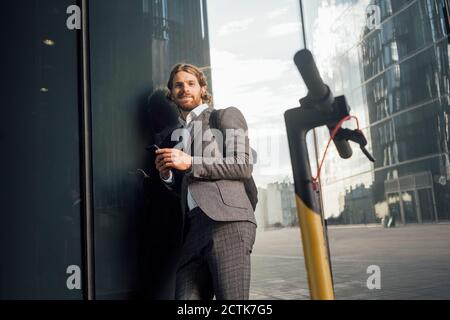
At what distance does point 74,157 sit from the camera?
65.9 inches

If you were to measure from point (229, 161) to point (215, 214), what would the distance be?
0.17 m

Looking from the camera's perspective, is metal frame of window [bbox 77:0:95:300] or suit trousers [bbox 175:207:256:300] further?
metal frame of window [bbox 77:0:95:300]

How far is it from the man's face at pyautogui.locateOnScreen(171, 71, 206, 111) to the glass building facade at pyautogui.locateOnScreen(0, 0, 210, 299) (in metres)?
0.34

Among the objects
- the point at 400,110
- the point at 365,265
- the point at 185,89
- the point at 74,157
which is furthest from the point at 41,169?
the point at 400,110

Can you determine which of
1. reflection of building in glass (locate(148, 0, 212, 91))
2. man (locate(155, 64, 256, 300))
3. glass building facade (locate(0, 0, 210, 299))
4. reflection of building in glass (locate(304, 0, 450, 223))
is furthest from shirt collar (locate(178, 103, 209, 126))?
reflection of building in glass (locate(304, 0, 450, 223))

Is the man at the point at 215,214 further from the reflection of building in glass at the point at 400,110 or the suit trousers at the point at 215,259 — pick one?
the reflection of building in glass at the point at 400,110

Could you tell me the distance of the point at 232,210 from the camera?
1196mm

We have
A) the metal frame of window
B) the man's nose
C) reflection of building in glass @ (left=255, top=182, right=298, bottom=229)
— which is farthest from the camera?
the metal frame of window

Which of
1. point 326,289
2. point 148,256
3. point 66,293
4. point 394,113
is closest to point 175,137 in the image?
point 148,256

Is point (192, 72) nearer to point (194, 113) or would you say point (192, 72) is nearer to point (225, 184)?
point (194, 113)

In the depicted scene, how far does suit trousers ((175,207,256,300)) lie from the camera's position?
115cm

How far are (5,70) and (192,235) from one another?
1199mm

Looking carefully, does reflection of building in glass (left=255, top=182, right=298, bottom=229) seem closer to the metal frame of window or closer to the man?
the man
